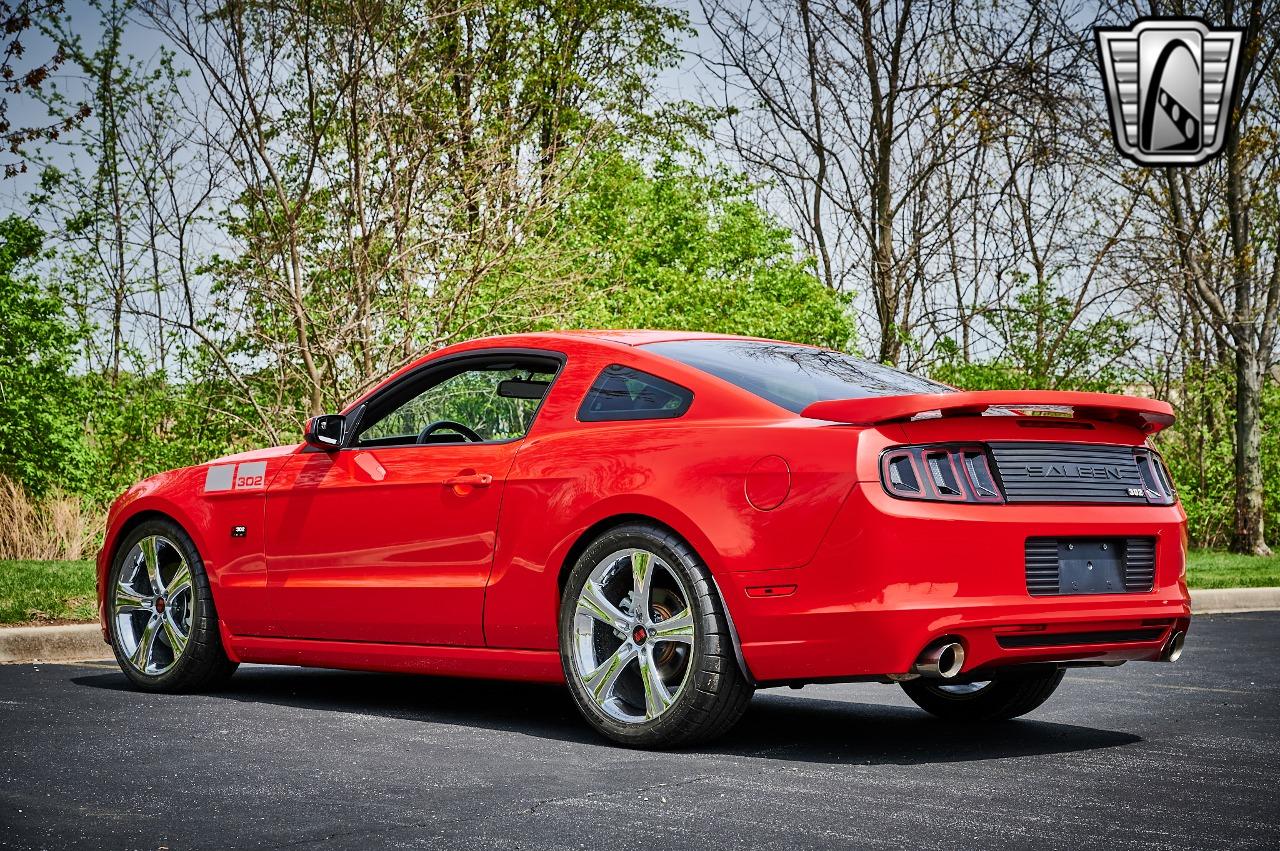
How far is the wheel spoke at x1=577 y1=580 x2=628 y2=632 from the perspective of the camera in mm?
5402

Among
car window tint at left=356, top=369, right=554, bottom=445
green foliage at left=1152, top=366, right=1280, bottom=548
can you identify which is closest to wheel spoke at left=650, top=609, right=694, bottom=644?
car window tint at left=356, top=369, right=554, bottom=445

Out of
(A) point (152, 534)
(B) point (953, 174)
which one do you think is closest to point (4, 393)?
(A) point (152, 534)

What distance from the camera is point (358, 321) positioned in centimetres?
1224

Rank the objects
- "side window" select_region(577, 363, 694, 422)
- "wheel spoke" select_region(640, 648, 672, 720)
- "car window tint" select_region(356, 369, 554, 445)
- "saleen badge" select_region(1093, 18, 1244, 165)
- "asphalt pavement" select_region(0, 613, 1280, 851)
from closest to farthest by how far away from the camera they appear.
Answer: "asphalt pavement" select_region(0, 613, 1280, 851) → "wheel spoke" select_region(640, 648, 672, 720) → "side window" select_region(577, 363, 694, 422) → "car window tint" select_region(356, 369, 554, 445) → "saleen badge" select_region(1093, 18, 1244, 165)

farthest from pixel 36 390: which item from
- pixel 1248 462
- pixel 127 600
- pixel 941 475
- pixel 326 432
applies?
pixel 1248 462

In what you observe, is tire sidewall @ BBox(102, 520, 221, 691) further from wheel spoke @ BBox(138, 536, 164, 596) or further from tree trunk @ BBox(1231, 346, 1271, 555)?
tree trunk @ BBox(1231, 346, 1271, 555)

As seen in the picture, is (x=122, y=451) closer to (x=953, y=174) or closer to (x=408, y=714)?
(x=953, y=174)

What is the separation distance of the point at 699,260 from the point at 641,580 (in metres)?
26.9

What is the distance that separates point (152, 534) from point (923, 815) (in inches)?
174

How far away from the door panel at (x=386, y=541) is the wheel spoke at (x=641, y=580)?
0.74 meters

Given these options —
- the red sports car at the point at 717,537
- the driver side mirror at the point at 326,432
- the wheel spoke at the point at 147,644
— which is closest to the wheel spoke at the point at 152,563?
the wheel spoke at the point at 147,644

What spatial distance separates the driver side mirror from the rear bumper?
225cm

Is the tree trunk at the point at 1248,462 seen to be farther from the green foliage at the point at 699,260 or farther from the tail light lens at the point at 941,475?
the tail light lens at the point at 941,475

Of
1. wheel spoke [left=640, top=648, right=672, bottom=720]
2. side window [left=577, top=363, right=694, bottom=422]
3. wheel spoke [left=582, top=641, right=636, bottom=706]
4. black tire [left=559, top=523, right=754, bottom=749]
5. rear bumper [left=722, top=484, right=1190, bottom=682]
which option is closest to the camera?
rear bumper [left=722, top=484, right=1190, bottom=682]
